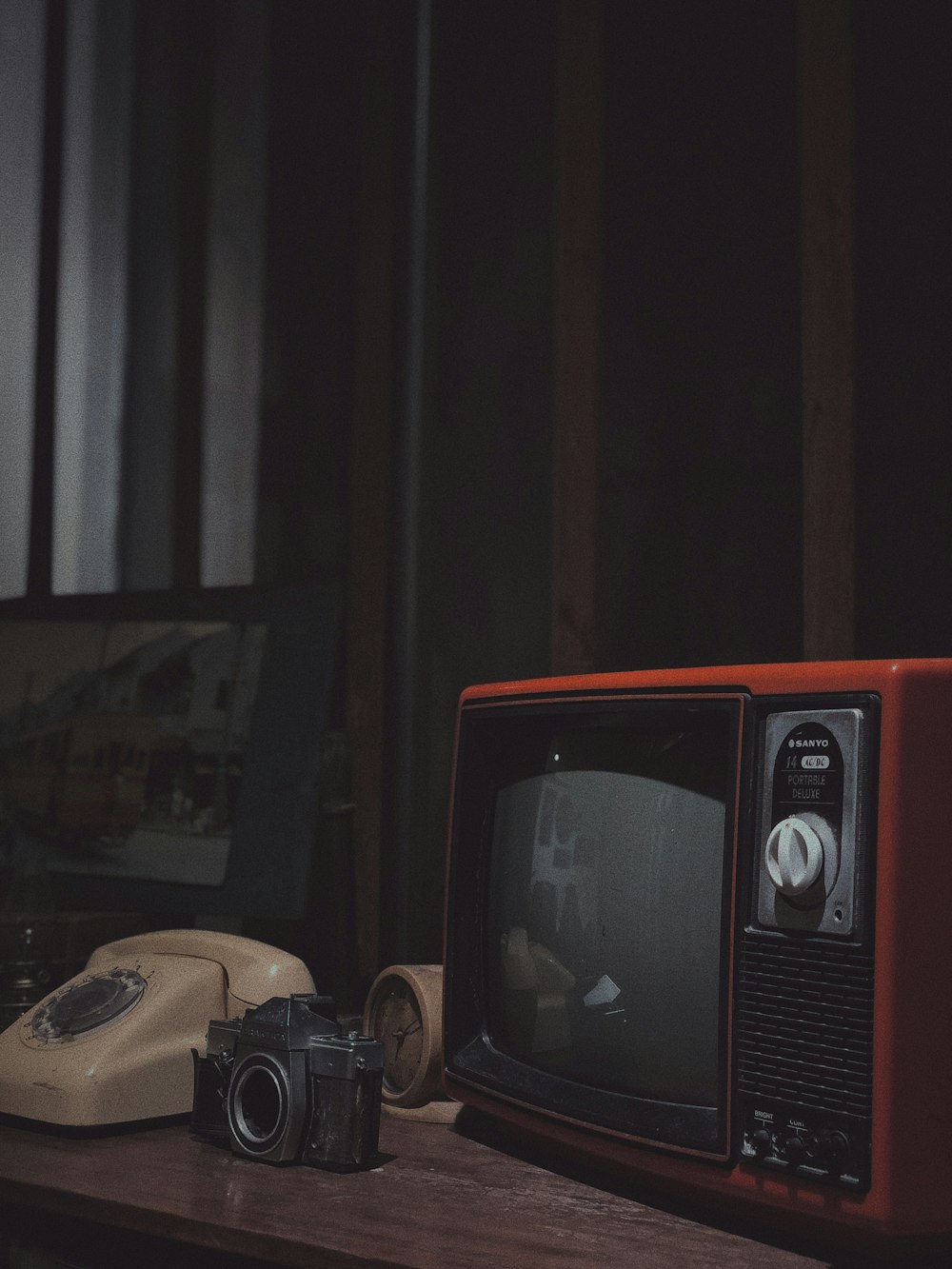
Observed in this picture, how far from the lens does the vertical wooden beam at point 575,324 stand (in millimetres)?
1663

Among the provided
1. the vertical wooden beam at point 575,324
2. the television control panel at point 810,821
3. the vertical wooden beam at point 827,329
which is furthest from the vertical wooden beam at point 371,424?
the television control panel at point 810,821

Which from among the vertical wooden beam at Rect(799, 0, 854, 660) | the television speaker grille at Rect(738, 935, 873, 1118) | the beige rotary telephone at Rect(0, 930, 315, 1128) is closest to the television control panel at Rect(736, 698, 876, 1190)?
the television speaker grille at Rect(738, 935, 873, 1118)

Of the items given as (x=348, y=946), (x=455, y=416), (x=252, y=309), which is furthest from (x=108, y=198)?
(x=348, y=946)

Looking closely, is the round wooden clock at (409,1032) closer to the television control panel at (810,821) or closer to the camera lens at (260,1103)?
the camera lens at (260,1103)

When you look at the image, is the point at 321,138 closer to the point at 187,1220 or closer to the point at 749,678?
the point at 749,678

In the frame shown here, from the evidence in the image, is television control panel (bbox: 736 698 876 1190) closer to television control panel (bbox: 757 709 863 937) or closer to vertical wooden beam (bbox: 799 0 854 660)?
→ television control panel (bbox: 757 709 863 937)

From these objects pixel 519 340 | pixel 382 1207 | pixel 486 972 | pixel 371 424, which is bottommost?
pixel 382 1207

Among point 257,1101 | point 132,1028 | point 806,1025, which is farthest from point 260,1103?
point 806,1025

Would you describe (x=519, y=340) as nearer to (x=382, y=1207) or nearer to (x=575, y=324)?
(x=575, y=324)

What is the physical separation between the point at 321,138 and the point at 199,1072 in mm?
1490

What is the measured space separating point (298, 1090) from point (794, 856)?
1.44 ft

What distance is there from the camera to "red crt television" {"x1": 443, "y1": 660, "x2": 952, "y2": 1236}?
2.28 ft

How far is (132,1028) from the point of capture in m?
1.03

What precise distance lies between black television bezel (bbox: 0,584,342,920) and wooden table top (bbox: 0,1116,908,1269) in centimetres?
44
